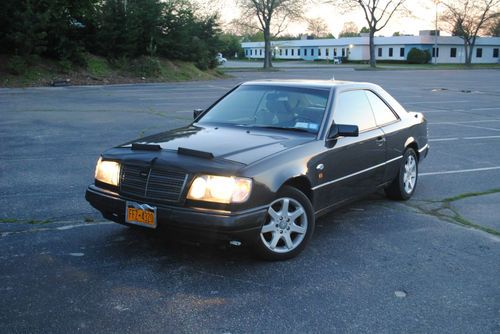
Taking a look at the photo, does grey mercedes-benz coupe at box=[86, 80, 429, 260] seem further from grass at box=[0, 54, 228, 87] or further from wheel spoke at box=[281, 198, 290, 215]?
grass at box=[0, 54, 228, 87]

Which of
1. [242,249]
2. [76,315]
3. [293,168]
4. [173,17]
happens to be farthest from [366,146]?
[173,17]

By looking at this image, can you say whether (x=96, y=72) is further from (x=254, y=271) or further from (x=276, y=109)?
(x=254, y=271)

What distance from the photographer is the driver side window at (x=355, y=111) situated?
5.58 m

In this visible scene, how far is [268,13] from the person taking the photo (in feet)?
182

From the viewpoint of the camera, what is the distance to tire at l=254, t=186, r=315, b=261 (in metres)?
4.48

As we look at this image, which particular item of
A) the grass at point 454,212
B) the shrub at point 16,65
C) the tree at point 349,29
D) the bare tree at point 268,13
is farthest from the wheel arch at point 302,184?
the tree at point 349,29

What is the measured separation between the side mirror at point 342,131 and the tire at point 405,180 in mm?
1674

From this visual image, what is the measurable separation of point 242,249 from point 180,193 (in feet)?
2.97

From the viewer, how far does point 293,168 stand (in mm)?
4625

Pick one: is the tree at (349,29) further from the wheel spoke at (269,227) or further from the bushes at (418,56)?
the wheel spoke at (269,227)

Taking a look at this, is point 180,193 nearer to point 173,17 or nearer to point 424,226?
point 424,226

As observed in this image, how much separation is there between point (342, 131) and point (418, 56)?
77045 millimetres

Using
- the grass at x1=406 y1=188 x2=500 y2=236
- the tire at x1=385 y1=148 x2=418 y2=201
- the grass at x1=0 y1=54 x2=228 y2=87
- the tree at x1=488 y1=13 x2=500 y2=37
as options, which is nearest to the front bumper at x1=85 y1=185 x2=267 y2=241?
the grass at x1=406 y1=188 x2=500 y2=236

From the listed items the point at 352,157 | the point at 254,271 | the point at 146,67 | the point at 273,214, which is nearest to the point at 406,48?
the point at 146,67
